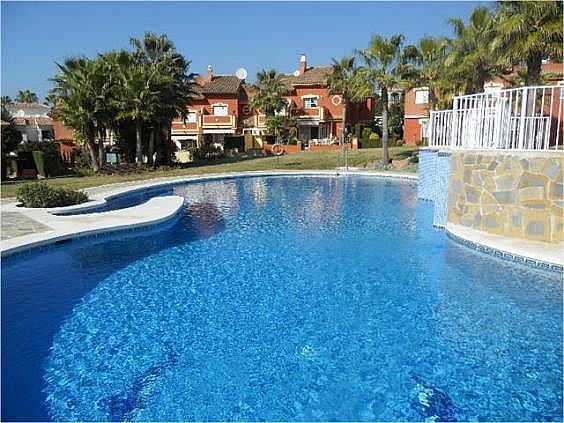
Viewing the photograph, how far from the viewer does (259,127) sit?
52.8 m

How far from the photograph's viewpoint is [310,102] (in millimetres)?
55500

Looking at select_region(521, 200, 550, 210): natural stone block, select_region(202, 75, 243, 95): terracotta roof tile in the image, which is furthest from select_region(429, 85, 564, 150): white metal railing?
select_region(202, 75, 243, 95): terracotta roof tile

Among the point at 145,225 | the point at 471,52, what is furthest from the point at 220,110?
the point at 145,225

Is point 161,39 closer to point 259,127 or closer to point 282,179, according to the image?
point 282,179

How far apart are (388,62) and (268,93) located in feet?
80.0

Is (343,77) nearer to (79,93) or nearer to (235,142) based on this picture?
(235,142)

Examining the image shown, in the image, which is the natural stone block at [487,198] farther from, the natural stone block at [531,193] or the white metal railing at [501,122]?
the white metal railing at [501,122]

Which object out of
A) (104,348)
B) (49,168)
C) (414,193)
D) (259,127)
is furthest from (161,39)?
(104,348)

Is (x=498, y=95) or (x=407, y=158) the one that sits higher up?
(x=498, y=95)

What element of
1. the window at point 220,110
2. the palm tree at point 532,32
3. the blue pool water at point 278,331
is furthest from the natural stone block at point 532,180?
the window at point 220,110

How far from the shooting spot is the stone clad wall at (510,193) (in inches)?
434

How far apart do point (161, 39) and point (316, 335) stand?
33085 mm

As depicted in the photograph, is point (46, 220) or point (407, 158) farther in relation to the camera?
point (407, 158)

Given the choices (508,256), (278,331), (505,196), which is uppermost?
(505,196)
